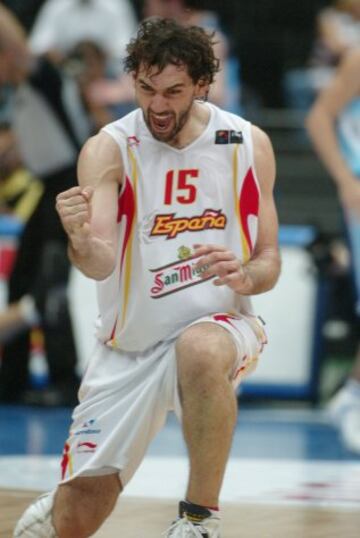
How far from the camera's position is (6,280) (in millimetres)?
9758

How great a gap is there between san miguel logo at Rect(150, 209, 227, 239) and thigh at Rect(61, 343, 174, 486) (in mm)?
349

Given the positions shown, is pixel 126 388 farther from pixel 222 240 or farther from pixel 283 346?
pixel 283 346

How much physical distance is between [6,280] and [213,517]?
5.45 m

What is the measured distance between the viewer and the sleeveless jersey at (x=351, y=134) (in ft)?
26.8

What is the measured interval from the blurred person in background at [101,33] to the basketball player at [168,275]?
18.3ft

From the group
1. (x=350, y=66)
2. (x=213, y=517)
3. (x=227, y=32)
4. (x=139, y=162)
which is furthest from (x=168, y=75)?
(x=227, y=32)

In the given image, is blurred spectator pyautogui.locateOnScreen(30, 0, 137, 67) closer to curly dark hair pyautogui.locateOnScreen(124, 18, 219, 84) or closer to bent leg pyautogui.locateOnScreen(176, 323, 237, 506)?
curly dark hair pyautogui.locateOnScreen(124, 18, 219, 84)

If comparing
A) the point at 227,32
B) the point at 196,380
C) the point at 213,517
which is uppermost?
the point at 227,32

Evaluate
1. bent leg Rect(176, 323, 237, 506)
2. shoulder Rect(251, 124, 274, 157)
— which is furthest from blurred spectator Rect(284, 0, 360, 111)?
bent leg Rect(176, 323, 237, 506)

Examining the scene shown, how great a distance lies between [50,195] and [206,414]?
5.03m

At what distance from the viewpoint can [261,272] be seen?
4.73 m

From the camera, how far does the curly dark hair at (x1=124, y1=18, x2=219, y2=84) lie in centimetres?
462

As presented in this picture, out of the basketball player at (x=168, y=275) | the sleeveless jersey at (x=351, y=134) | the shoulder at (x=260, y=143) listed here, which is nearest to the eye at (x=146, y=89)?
the basketball player at (x=168, y=275)

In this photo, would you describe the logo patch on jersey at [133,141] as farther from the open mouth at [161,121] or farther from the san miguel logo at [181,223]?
the san miguel logo at [181,223]
